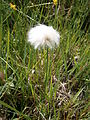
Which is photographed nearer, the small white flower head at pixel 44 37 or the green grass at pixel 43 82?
the small white flower head at pixel 44 37

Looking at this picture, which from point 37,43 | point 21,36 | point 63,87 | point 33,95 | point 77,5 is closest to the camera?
point 37,43

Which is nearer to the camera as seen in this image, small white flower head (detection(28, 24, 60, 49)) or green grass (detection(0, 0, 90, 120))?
small white flower head (detection(28, 24, 60, 49))

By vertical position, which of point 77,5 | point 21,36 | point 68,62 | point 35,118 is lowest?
point 35,118

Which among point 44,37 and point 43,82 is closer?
point 44,37

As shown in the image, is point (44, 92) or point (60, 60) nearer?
point (44, 92)

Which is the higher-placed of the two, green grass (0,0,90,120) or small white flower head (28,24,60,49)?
small white flower head (28,24,60,49)

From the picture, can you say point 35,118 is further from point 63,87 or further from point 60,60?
point 60,60

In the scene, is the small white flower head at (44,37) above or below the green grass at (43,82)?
above

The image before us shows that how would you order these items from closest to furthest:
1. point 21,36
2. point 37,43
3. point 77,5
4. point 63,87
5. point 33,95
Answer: point 37,43 < point 33,95 < point 63,87 < point 21,36 < point 77,5

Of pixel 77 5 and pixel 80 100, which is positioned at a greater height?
pixel 77 5

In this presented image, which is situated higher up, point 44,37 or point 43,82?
point 44,37

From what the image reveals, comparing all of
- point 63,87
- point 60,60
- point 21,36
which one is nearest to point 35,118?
point 63,87
